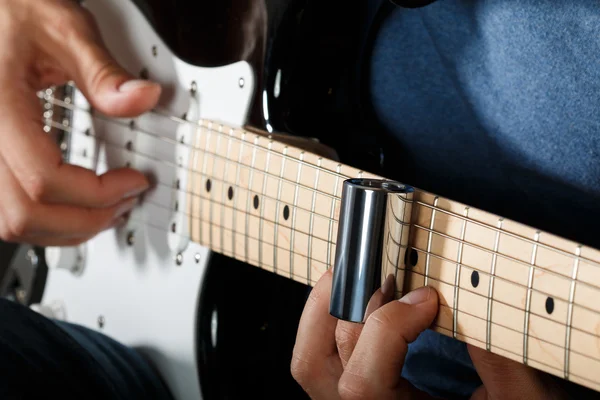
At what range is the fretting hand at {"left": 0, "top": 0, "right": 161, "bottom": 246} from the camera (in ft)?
2.50

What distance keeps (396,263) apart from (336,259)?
4 centimetres

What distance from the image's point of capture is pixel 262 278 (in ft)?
2.45

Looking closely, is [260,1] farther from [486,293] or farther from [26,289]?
[26,289]

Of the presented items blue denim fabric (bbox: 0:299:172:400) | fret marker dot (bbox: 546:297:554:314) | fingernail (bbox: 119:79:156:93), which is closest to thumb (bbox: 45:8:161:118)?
fingernail (bbox: 119:79:156:93)

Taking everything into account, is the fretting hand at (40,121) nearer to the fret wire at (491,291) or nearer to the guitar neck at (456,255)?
the guitar neck at (456,255)

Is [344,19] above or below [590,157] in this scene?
above

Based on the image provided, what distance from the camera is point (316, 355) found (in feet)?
2.01

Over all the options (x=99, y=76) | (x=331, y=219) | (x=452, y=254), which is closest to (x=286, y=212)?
(x=331, y=219)

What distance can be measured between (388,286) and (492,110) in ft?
0.78

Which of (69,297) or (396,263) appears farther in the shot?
(69,297)

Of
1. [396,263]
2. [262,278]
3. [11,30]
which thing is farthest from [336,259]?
[11,30]

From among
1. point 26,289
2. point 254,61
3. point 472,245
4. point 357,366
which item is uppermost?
point 254,61

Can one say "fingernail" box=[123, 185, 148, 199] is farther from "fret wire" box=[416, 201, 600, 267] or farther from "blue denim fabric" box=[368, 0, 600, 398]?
"fret wire" box=[416, 201, 600, 267]

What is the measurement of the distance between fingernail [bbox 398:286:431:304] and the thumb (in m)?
0.37
